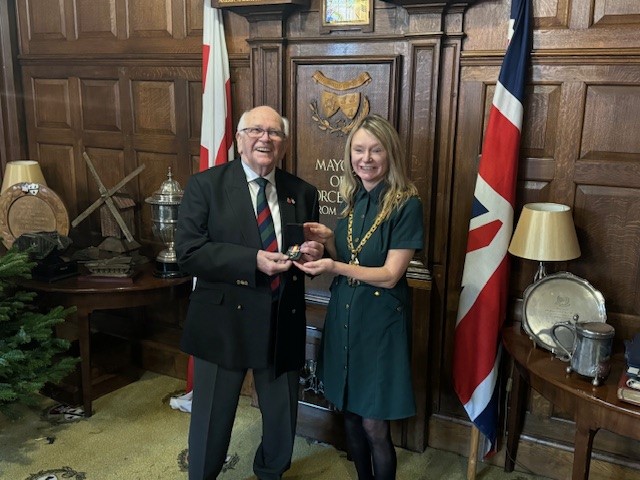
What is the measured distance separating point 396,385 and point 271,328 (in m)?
0.47

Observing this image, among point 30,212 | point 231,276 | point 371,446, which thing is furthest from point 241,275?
point 30,212

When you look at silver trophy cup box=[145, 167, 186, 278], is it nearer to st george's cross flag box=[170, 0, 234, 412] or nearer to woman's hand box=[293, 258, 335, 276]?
st george's cross flag box=[170, 0, 234, 412]

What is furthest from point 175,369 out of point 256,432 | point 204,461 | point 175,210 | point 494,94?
point 494,94

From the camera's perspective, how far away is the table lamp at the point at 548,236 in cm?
230

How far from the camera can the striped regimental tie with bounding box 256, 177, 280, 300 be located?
221 centimetres

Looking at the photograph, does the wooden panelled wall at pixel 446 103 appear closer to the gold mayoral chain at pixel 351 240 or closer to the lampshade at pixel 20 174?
the lampshade at pixel 20 174

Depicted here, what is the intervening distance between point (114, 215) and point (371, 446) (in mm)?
1797

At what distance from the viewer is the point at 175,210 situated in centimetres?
307

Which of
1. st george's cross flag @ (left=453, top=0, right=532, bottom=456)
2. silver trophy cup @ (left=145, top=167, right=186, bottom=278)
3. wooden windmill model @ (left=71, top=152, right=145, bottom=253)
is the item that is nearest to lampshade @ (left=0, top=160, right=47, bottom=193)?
wooden windmill model @ (left=71, top=152, right=145, bottom=253)

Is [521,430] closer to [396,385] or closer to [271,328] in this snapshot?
[396,385]

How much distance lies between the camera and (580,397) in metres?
2.02

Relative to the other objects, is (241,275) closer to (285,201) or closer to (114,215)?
(285,201)

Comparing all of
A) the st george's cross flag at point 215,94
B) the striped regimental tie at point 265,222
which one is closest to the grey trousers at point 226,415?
the striped regimental tie at point 265,222

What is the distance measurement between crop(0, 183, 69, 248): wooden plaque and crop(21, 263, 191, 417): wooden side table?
29cm
